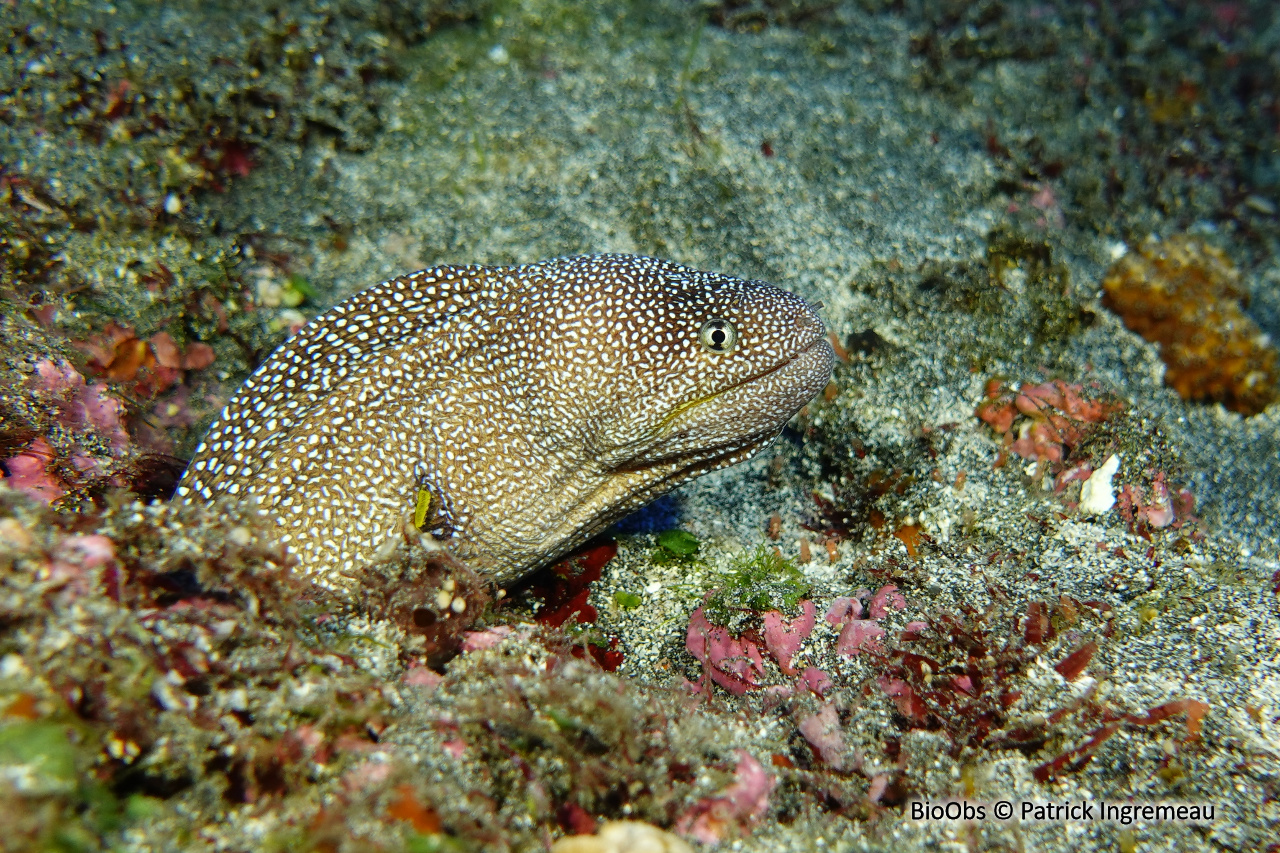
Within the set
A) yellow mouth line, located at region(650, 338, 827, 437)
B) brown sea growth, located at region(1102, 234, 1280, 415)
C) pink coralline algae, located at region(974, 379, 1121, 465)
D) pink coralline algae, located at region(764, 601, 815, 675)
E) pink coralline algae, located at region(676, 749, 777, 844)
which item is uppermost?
brown sea growth, located at region(1102, 234, 1280, 415)

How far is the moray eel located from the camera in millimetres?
2764

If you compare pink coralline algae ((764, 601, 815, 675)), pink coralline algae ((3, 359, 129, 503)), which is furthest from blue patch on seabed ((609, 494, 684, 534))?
pink coralline algae ((3, 359, 129, 503))

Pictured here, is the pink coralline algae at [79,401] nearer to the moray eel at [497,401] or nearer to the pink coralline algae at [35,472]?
the pink coralline algae at [35,472]

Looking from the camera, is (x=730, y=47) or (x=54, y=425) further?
(x=730, y=47)

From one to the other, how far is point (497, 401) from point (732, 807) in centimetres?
177

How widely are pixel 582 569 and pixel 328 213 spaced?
119 inches

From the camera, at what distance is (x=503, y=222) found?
4633 millimetres

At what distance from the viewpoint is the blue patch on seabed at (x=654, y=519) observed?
3.78 meters

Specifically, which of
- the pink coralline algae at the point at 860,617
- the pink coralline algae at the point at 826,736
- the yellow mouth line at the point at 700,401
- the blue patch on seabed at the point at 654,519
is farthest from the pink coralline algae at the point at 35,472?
the pink coralline algae at the point at 860,617

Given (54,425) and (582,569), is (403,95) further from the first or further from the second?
(582,569)

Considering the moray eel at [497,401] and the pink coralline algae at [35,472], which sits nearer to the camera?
the moray eel at [497,401]

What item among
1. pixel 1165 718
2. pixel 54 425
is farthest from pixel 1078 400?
pixel 54 425

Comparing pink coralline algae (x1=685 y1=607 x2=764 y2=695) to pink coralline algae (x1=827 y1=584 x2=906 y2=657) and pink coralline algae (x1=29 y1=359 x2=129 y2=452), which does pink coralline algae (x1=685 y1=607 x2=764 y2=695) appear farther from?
pink coralline algae (x1=29 y1=359 x2=129 y2=452)

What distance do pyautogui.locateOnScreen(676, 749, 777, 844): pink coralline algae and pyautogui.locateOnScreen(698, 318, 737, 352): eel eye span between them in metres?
1.53
